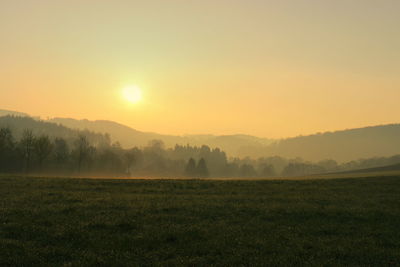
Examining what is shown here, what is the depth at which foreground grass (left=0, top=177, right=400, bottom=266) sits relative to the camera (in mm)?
14086

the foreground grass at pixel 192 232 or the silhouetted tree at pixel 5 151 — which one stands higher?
the silhouetted tree at pixel 5 151

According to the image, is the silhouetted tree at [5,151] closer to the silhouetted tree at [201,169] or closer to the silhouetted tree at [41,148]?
the silhouetted tree at [41,148]

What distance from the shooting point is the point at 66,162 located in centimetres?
13988

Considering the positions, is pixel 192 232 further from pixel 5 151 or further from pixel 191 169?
pixel 191 169

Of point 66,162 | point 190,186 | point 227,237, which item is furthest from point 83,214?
point 66,162

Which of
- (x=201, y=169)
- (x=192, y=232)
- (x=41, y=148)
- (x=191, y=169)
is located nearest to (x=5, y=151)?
(x=41, y=148)

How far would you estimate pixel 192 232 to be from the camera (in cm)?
1809

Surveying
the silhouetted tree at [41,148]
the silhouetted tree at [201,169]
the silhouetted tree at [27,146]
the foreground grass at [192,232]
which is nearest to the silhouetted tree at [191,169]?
the silhouetted tree at [201,169]

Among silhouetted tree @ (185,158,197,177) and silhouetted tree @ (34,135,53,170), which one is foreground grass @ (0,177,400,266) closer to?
silhouetted tree @ (34,135,53,170)

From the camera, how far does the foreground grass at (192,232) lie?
14.1 meters

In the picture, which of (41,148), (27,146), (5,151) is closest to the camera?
(5,151)

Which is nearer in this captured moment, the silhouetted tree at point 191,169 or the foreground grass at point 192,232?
the foreground grass at point 192,232

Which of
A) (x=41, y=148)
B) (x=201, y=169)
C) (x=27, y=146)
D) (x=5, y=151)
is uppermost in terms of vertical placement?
(x=27, y=146)

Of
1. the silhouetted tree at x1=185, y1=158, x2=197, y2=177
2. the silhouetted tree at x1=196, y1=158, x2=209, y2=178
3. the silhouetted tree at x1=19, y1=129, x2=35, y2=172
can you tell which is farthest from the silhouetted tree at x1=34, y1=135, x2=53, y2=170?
the silhouetted tree at x1=196, y1=158, x2=209, y2=178
